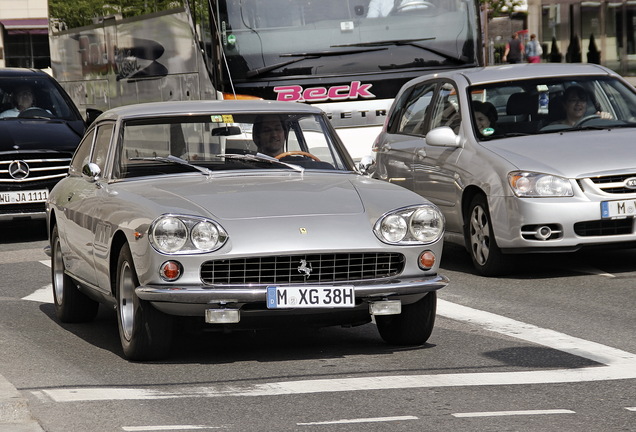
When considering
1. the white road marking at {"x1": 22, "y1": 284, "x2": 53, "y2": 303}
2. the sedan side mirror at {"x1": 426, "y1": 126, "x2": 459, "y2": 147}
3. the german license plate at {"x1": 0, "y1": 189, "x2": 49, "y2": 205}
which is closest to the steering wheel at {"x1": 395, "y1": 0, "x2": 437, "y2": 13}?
the german license plate at {"x1": 0, "y1": 189, "x2": 49, "y2": 205}

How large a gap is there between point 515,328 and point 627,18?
128 ft

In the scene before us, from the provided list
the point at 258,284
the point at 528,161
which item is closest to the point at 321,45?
the point at 528,161

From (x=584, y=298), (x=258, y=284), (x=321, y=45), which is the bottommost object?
(x=584, y=298)

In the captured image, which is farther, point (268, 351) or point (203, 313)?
point (268, 351)

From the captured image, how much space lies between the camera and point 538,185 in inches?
437

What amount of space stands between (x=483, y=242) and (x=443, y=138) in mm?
976

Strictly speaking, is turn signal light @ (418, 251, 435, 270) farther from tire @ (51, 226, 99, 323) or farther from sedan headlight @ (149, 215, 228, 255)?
tire @ (51, 226, 99, 323)

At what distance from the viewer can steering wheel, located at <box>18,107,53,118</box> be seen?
667 inches

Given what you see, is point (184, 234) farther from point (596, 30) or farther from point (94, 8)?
point (596, 30)

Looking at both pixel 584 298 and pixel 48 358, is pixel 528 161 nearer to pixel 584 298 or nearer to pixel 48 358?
pixel 584 298

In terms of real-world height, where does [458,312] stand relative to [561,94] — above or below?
below

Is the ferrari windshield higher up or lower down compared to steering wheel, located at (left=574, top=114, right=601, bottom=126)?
higher up

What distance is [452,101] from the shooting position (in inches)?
498

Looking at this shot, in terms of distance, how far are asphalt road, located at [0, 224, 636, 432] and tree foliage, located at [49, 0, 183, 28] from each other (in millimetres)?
10149
